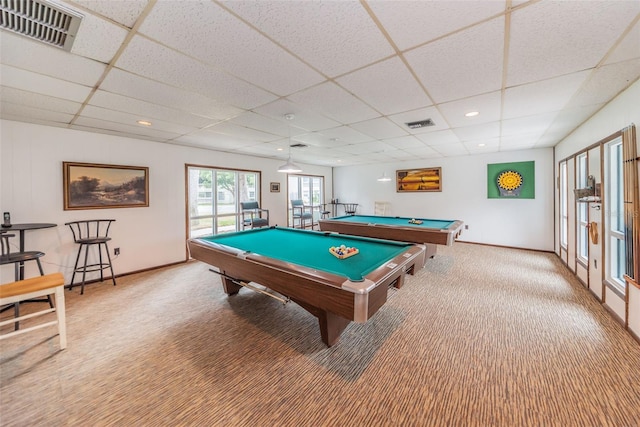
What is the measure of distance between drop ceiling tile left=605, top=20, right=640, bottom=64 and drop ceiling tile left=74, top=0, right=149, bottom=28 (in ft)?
9.75

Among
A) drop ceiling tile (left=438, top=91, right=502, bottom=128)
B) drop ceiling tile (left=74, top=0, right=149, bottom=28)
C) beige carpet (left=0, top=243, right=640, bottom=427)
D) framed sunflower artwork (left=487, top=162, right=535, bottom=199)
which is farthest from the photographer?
framed sunflower artwork (left=487, top=162, right=535, bottom=199)

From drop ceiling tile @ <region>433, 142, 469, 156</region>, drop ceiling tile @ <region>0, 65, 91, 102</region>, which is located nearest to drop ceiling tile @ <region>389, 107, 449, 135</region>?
drop ceiling tile @ <region>433, 142, 469, 156</region>

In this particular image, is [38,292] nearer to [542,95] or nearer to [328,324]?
[328,324]

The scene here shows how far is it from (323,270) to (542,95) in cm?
297

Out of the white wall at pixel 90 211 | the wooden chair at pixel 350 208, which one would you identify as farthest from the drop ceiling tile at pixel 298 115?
the wooden chair at pixel 350 208

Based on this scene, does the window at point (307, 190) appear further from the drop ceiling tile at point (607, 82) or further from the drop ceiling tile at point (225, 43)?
the drop ceiling tile at point (607, 82)

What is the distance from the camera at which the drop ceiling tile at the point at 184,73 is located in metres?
1.74

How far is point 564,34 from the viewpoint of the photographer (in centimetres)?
156

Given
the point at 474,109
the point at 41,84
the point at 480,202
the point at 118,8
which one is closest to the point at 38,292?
the point at 41,84

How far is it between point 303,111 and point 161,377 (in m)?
2.97

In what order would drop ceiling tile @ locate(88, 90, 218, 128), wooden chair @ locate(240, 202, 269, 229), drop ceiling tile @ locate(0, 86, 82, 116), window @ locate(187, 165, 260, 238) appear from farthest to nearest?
wooden chair @ locate(240, 202, 269, 229), window @ locate(187, 165, 260, 238), drop ceiling tile @ locate(88, 90, 218, 128), drop ceiling tile @ locate(0, 86, 82, 116)

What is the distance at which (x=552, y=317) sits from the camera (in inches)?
104

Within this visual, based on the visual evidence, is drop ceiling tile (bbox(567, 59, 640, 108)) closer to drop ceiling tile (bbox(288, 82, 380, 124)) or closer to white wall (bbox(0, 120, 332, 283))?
drop ceiling tile (bbox(288, 82, 380, 124))

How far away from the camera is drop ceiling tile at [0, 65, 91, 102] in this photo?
1.99 metres
